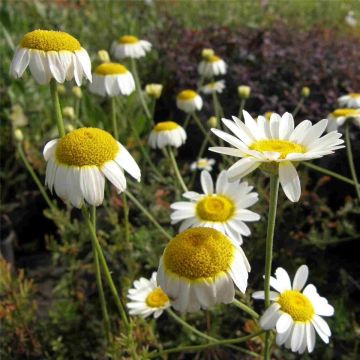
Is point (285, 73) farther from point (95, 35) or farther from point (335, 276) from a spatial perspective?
point (95, 35)

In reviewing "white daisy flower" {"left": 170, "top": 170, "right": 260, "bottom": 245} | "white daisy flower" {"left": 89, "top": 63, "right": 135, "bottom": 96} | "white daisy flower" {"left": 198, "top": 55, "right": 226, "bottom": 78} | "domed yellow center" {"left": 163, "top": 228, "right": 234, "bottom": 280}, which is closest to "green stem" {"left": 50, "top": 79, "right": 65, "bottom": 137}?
"domed yellow center" {"left": 163, "top": 228, "right": 234, "bottom": 280}

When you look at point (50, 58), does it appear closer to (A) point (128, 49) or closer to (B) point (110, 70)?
(B) point (110, 70)

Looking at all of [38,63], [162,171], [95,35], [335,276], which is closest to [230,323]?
[335,276]

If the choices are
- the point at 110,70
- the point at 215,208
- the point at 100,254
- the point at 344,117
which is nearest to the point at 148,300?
the point at 215,208

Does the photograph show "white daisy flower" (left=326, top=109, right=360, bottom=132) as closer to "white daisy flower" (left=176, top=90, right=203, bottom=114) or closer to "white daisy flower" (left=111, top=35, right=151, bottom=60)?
"white daisy flower" (left=176, top=90, right=203, bottom=114)

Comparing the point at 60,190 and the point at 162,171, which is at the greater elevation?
the point at 60,190

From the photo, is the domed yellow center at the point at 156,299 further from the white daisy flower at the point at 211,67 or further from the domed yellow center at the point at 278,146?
the white daisy flower at the point at 211,67

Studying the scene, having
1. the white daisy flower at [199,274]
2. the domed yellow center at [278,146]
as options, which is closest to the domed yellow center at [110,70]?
the domed yellow center at [278,146]
